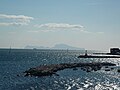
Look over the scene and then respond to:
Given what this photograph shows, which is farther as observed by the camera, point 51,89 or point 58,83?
point 58,83

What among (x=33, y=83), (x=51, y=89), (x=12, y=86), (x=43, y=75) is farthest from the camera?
(x=43, y=75)

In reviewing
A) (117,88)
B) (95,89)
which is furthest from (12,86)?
(117,88)

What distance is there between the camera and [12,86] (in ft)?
241

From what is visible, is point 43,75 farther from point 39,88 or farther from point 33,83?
point 39,88

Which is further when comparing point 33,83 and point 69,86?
point 33,83

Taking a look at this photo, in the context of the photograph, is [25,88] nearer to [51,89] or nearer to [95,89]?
[51,89]

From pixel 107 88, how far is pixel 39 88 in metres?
17.8

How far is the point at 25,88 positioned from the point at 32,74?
27900 millimetres

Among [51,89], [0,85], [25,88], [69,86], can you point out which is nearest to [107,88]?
[69,86]

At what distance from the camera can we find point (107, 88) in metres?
71.1

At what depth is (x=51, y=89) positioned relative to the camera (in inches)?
2721

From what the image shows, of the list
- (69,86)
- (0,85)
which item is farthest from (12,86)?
(69,86)

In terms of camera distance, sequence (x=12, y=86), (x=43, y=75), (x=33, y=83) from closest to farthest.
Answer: (x=12, y=86), (x=33, y=83), (x=43, y=75)

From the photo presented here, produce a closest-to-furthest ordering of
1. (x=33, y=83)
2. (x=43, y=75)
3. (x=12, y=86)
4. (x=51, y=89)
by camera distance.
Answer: (x=51, y=89) < (x=12, y=86) < (x=33, y=83) < (x=43, y=75)
